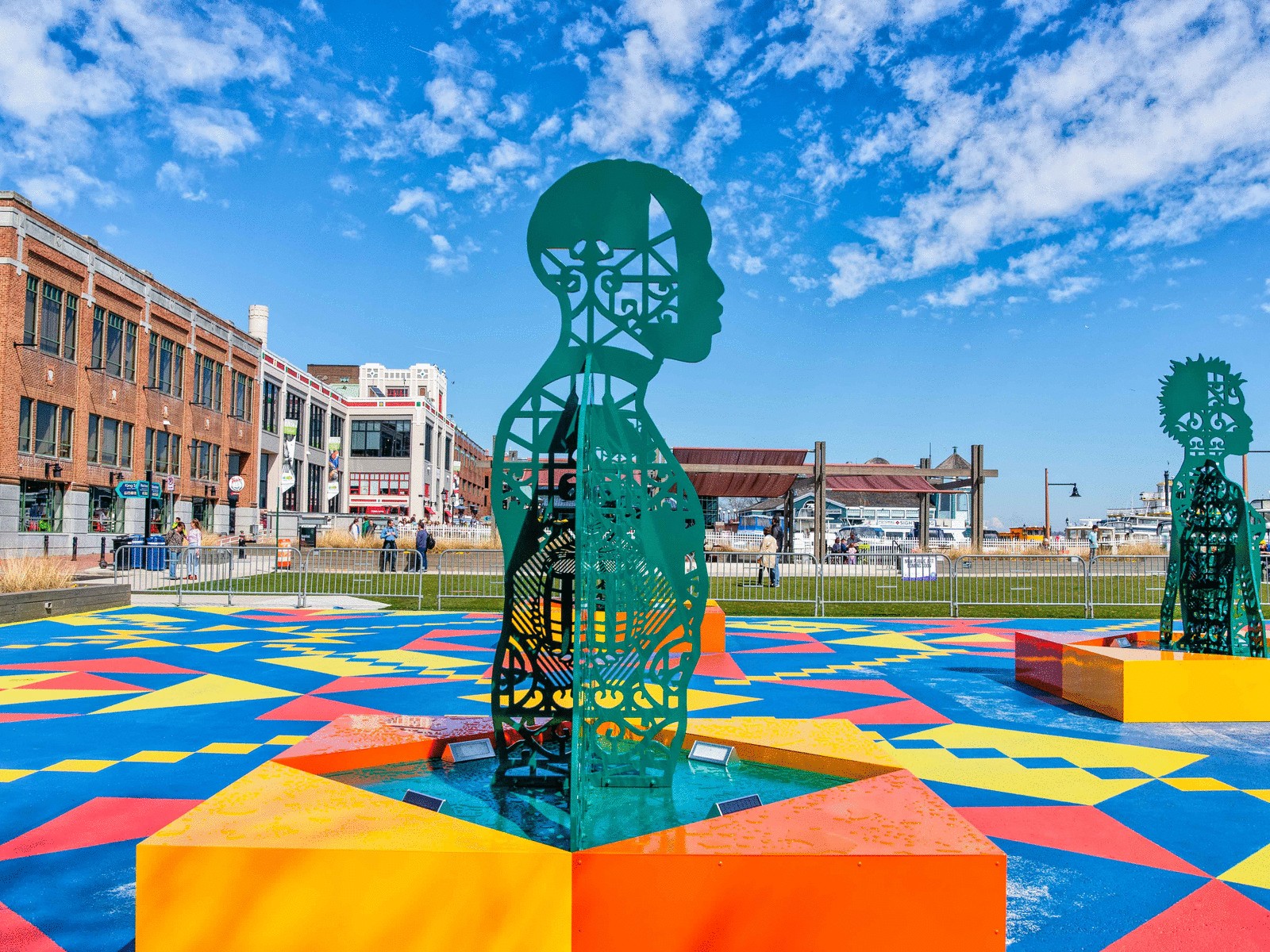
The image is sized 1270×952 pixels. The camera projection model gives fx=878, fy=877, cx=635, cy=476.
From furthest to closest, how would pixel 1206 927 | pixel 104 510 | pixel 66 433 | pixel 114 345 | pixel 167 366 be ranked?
pixel 167 366 < pixel 114 345 < pixel 104 510 < pixel 66 433 < pixel 1206 927

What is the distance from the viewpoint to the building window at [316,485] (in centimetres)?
5750

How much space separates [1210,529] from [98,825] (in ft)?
28.5

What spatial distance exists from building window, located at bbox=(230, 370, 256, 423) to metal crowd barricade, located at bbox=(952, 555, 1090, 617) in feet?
122

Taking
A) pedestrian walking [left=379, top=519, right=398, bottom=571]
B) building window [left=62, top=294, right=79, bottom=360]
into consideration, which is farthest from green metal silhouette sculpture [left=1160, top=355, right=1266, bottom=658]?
building window [left=62, top=294, right=79, bottom=360]

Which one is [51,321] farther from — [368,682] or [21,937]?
[21,937]

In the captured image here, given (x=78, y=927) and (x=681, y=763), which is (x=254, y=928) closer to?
(x=78, y=927)

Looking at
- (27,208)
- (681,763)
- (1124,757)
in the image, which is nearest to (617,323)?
(681,763)

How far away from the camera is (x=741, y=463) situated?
28484 mm

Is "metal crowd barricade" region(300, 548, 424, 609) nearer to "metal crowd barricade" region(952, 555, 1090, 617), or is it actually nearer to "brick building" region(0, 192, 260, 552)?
"brick building" region(0, 192, 260, 552)

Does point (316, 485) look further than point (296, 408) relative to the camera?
Yes

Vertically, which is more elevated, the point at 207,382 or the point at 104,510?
the point at 207,382

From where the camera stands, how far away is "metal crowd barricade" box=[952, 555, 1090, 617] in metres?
18.2

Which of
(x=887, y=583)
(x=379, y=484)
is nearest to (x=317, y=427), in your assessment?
(x=379, y=484)

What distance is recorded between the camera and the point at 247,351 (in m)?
46.1
